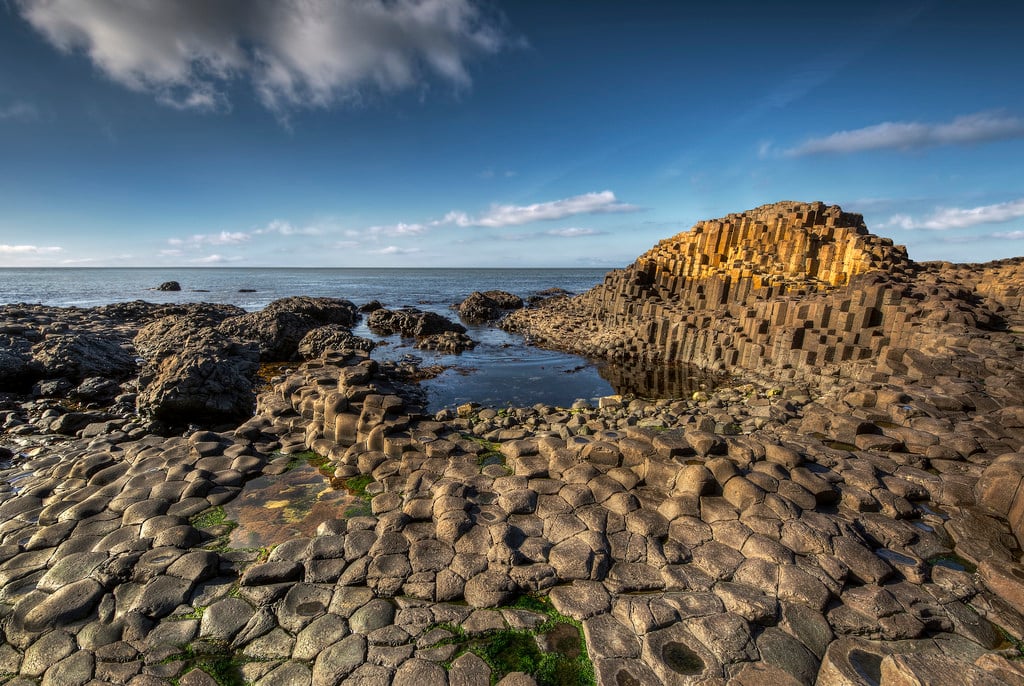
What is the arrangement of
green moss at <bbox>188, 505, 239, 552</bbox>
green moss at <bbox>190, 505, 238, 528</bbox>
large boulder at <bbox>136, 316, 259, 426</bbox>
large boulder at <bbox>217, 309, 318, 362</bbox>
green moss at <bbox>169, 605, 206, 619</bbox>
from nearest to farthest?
green moss at <bbox>169, 605, 206, 619</bbox>, green moss at <bbox>188, 505, 239, 552</bbox>, green moss at <bbox>190, 505, 238, 528</bbox>, large boulder at <bbox>136, 316, 259, 426</bbox>, large boulder at <bbox>217, 309, 318, 362</bbox>

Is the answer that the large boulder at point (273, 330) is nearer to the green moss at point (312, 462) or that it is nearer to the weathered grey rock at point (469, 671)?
the green moss at point (312, 462)

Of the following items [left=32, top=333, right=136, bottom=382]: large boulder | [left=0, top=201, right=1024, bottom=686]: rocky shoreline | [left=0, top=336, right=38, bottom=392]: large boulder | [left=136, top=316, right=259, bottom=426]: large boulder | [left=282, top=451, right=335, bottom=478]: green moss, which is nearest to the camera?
[left=0, top=201, right=1024, bottom=686]: rocky shoreline

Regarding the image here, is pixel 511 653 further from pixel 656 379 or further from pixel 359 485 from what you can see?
pixel 656 379

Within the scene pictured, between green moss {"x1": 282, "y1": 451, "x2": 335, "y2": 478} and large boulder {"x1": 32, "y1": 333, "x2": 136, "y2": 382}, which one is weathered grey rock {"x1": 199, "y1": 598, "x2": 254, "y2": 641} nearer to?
green moss {"x1": 282, "y1": 451, "x2": 335, "y2": 478}

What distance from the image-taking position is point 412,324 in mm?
29750

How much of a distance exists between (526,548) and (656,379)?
15.1 m

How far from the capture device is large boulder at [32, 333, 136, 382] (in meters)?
14.5

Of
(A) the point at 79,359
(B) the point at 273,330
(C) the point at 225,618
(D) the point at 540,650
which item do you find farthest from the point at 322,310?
(D) the point at 540,650

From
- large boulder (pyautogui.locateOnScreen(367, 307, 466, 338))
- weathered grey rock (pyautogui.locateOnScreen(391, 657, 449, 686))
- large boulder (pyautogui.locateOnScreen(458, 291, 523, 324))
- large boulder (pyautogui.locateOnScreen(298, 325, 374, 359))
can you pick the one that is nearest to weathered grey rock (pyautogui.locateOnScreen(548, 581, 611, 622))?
weathered grey rock (pyautogui.locateOnScreen(391, 657, 449, 686))

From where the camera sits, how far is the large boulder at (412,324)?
94.0 ft

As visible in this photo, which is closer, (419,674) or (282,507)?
(419,674)

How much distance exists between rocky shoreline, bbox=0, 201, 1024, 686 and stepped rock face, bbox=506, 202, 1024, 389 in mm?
3565

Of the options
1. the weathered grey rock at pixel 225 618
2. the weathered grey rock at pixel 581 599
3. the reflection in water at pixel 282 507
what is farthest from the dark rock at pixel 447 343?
the weathered grey rock at pixel 581 599

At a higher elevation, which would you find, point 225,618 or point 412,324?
point 225,618
